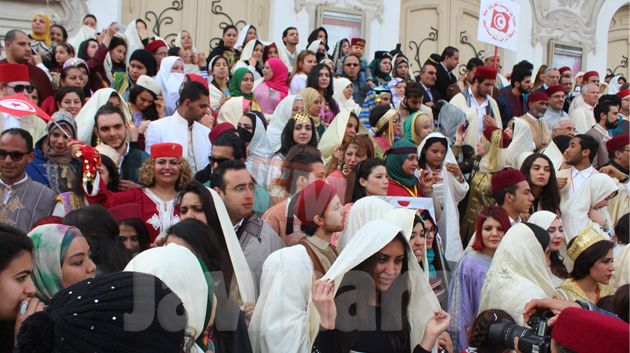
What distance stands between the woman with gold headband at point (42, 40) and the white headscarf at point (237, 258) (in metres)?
5.64

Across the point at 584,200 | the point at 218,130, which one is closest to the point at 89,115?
the point at 218,130

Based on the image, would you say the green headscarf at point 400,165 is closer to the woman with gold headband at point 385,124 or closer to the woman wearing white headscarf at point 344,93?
the woman with gold headband at point 385,124

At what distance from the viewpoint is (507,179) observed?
643 cm

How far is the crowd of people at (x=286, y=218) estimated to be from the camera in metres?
2.68

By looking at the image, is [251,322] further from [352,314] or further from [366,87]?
[366,87]

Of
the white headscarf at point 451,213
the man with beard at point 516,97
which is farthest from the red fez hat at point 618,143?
the man with beard at point 516,97

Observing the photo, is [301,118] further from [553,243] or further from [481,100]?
[481,100]

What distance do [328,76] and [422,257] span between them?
386 centimetres

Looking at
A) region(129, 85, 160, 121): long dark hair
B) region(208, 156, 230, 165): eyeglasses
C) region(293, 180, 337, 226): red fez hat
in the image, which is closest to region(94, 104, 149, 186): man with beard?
region(208, 156, 230, 165): eyeglasses

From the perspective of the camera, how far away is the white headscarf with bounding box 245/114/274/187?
21.5 feet

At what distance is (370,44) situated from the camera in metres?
15.9

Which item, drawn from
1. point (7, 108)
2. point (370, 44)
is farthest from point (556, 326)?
point (370, 44)

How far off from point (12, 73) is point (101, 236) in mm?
3184

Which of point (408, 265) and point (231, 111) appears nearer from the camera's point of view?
point (408, 265)
